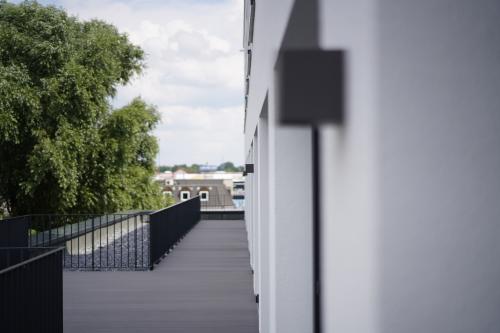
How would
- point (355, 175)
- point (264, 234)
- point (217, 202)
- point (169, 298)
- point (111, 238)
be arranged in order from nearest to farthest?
1. point (355, 175)
2. point (264, 234)
3. point (169, 298)
4. point (111, 238)
5. point (217, 202)

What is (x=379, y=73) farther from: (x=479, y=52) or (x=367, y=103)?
(x=479, y=52)

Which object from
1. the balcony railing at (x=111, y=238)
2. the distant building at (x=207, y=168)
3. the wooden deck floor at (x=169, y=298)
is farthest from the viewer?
the distant building at (x=207, y=168)

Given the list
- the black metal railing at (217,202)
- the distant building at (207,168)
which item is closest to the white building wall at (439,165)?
the black metal railing at (217,202)

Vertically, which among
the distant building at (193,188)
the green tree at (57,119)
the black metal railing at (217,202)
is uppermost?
the green tree at (57,119)

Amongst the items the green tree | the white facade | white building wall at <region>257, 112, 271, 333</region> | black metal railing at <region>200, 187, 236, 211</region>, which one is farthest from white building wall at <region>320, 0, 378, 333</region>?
black metal railing at <region>200, 187, 236, 211</region>

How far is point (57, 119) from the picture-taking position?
49.0 ft

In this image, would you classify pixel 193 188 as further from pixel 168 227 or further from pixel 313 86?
pixel 313 86

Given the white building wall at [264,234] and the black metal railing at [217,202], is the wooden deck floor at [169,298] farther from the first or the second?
the black metal railing at [217,202]

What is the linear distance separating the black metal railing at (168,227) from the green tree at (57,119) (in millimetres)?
3280

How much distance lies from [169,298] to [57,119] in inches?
376

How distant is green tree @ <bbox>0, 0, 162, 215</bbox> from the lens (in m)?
14.5

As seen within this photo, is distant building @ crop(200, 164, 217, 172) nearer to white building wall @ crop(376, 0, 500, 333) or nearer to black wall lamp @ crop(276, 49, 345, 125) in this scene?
black wall lamp @ crop(276, 49, 345, 125)

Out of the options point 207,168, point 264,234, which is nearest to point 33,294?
point 264,234

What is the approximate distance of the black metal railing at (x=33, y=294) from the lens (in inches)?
138
